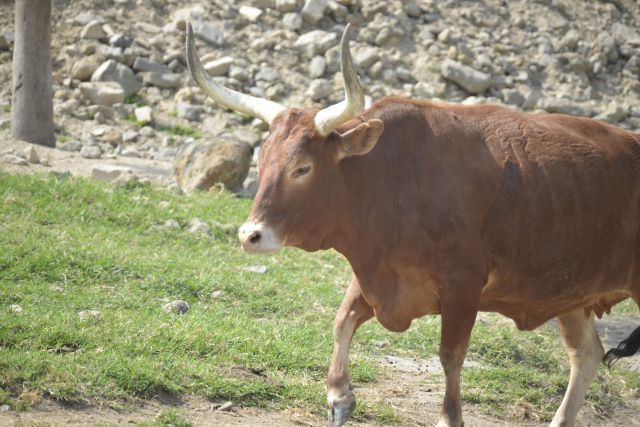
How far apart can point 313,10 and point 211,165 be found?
18.6 feet

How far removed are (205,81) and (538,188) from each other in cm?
233

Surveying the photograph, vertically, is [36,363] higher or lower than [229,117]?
higher

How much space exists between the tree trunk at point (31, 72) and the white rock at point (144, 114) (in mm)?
1772

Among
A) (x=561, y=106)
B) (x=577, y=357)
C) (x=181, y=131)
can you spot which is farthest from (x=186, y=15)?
(x=577, y=357)

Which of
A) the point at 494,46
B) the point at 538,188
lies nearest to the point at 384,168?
the point at 538,188

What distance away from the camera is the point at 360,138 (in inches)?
235

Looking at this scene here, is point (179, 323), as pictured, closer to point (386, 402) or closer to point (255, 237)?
point (386, 402)

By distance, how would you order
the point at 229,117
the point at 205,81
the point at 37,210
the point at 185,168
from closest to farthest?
1. the point at 205,81
2. the point at 37,210
3. the point at 185,168
4. the point at 229,117

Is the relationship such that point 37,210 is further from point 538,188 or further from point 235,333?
point 538,188

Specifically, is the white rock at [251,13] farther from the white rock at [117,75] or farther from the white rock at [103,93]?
the white rock at [103,93]

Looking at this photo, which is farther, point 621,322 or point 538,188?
point 621,322

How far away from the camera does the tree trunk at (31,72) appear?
12297 mm

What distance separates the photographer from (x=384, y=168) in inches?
243

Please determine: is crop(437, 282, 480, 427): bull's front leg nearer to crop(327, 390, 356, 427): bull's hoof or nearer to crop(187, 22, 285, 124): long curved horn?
crop(327, 390, 356, 427): bull's hoof
